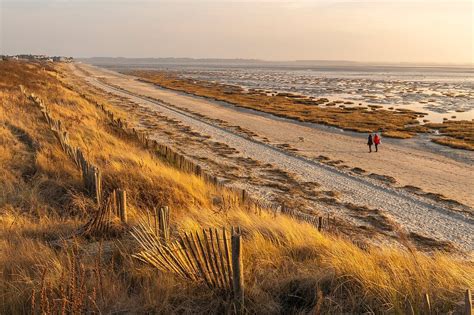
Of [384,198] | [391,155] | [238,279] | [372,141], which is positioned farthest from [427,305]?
[372,141]

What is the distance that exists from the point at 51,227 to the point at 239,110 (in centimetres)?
3650

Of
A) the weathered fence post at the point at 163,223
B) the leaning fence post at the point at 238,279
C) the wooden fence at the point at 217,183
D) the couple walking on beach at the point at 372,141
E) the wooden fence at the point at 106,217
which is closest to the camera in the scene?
the leaning fence post at the point at 238,279

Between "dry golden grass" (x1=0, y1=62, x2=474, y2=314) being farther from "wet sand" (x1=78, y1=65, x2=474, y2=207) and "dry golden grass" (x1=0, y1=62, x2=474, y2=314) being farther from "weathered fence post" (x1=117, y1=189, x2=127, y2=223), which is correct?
"wet sand" (x1=78, y1=65, x2=474, y2=207)

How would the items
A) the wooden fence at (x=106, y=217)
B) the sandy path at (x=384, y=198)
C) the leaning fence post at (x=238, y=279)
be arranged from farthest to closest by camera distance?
the sandy path at (x=384, y=198), the wooden fence at (x=106, y=217), the leaning fence post at (x=238, y=279)

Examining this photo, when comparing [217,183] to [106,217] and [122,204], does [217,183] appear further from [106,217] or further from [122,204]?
[106,217]

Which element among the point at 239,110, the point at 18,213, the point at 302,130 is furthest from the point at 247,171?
the point at 239,110

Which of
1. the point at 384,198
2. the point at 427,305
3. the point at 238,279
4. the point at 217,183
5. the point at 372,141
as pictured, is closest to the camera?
the point at 427,305

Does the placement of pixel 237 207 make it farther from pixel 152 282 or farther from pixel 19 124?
pixel 19 124

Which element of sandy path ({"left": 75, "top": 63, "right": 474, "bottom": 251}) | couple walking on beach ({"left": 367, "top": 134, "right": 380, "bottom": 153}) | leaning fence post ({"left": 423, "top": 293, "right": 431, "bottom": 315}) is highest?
leaning fence post ({"left": 423, "top": 293, "right": 431, "bottom": 315})

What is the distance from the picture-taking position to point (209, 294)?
368 centimetres

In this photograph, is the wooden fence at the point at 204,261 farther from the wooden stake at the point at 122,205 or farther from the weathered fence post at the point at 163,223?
the wooden stake at the point at 122,205

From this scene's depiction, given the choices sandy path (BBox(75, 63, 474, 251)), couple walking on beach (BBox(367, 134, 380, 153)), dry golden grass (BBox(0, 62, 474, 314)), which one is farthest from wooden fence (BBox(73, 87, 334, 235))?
couple walking on beach (BBox(367, 134, 380, 153))

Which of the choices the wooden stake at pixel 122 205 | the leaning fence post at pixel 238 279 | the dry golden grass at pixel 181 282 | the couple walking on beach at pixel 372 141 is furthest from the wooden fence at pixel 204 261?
the couple walking on beach at pixel 372 141

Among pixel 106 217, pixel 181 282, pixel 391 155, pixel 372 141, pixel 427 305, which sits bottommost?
pixel 391 155
